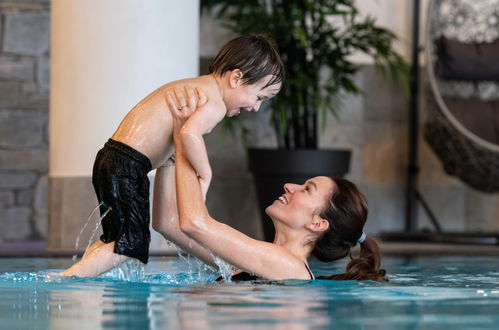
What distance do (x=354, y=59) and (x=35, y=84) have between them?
7.99 feet

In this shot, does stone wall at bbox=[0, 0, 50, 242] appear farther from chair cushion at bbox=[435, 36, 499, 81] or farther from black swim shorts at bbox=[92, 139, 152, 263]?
black swim shorts at bbox=[92, 139, 152, 263]

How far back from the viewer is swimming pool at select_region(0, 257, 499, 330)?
2.20 m

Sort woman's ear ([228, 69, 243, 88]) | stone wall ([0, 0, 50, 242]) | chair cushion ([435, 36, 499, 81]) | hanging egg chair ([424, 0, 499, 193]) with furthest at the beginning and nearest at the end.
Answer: chair cushion ([435, 36, 499, 81]) < stone wall ([0, 0, 50, 242]) < hanging egg chair ([424, 0, 499, 193]) < woman's ear ([228, 69, 243, 88])

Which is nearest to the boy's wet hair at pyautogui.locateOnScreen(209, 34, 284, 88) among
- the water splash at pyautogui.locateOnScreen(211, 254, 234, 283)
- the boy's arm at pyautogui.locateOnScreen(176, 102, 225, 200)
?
the boy's arm at pyautogui.locateOnScreen(176, 102, 225, 200)

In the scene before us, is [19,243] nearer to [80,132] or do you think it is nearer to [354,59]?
[80,132]

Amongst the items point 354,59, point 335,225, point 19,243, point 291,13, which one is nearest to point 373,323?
point 335,225

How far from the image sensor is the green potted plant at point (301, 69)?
21.2ft

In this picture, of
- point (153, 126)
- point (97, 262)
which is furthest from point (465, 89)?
point (97, 262)

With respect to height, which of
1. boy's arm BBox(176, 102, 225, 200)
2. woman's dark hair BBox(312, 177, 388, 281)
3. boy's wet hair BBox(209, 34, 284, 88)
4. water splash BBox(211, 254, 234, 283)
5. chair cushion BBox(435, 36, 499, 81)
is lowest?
water splash BBox(211, 254, 234, 283)

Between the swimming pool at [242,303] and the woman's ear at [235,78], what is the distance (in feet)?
2.20

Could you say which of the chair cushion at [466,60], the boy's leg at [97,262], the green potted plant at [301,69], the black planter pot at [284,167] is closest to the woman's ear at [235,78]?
the boy's leg at [97,262]

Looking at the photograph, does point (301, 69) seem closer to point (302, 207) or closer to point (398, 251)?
point (398, 251)

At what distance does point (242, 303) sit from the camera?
2.60 meters

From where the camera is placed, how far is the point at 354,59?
763 centimetres
